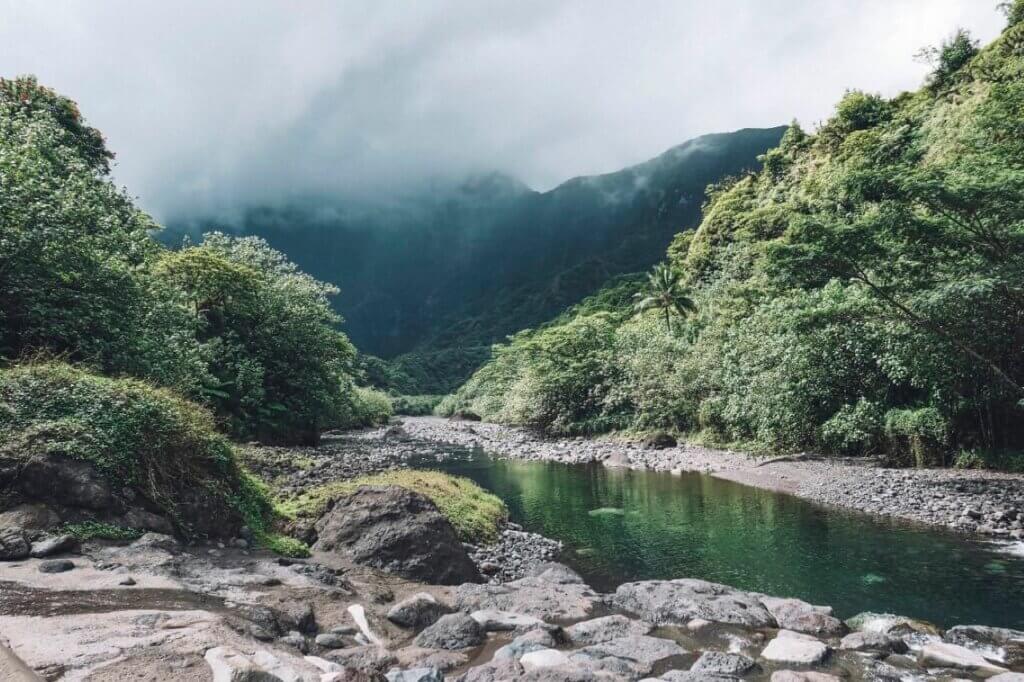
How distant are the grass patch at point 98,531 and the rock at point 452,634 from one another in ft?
17.8

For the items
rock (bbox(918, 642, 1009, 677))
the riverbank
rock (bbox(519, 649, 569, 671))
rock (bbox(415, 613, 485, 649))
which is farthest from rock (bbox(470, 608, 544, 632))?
the riverbank

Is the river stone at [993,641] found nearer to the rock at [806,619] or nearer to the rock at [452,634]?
the rock at [806,619]

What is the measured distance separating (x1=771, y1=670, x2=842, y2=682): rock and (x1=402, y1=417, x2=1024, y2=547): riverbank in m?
11.2

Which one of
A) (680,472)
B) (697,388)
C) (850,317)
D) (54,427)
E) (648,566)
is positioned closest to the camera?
(54,427)

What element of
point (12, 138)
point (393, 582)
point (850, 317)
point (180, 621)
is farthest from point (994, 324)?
point (12, 138)

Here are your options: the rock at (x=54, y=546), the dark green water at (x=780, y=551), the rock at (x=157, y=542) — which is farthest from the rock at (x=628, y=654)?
the rock at (x=54, y=546)

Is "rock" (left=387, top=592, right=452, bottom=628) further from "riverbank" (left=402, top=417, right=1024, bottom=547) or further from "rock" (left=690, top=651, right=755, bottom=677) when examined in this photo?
"riverbank" (left=402, top=417, right=1024, bottom=547)

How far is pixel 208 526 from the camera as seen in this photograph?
35.5 feet

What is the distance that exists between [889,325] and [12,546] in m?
27.3

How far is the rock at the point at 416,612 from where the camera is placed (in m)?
8.70

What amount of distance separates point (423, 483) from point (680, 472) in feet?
53.9

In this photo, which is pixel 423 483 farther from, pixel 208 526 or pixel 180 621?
pixel 180 621

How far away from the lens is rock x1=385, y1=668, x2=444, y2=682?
621 centimetres

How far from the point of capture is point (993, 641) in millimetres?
8391
